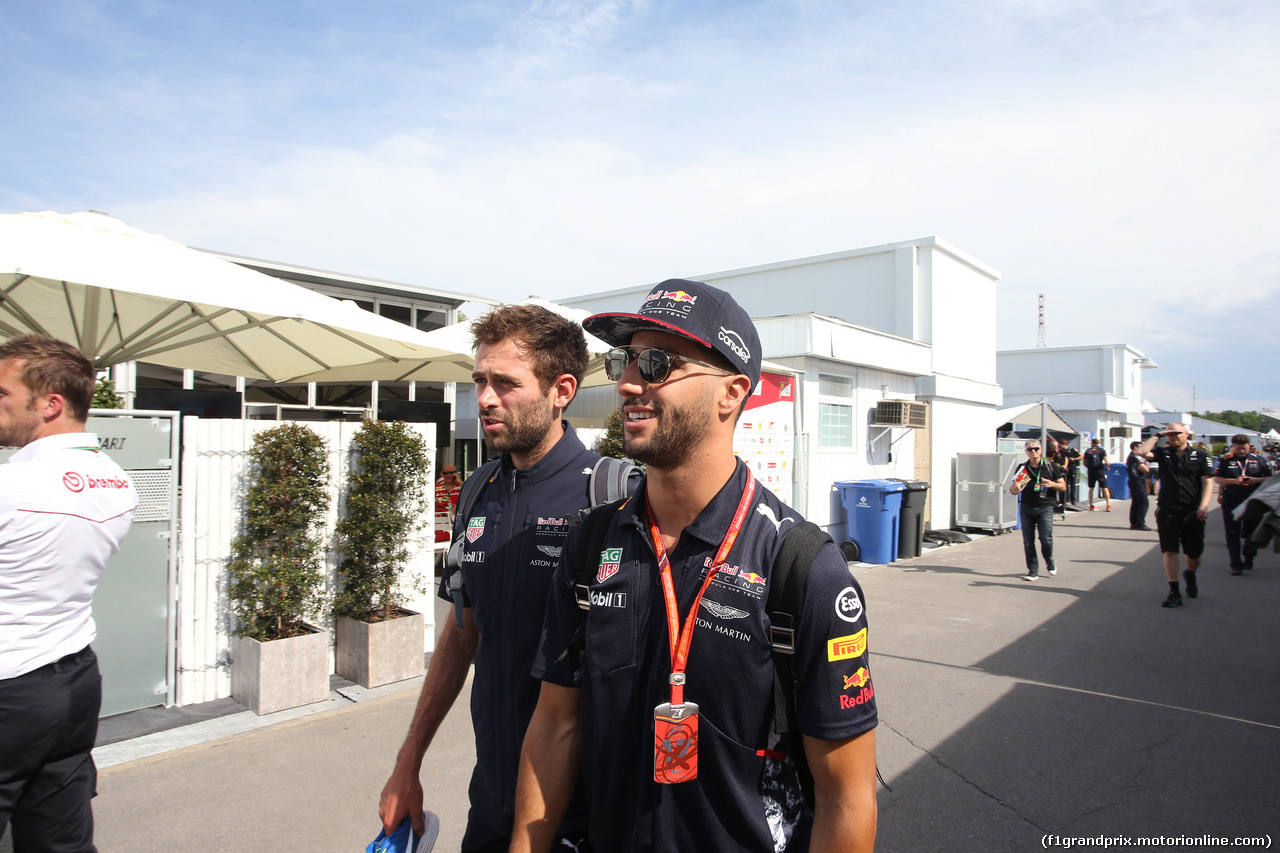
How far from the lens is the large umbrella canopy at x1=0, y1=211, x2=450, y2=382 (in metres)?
4.52

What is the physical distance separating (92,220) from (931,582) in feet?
32.6

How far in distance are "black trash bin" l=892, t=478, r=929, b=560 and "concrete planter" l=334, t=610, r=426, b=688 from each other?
8.67 metres

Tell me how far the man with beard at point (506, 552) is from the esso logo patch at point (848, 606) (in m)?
0.93

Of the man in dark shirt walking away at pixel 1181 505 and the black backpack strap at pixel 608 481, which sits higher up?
the black backpack strap at pixel 608 481

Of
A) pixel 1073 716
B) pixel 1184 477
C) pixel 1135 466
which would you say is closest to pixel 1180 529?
pixel 1184 477

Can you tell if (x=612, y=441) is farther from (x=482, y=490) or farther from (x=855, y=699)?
(x=855, y=699)

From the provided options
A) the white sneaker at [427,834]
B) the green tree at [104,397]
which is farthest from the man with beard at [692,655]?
the green tree at [104,397]

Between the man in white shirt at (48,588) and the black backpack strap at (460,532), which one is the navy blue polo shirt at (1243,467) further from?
the man in white shirt at (48,588)

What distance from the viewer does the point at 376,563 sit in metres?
5.84

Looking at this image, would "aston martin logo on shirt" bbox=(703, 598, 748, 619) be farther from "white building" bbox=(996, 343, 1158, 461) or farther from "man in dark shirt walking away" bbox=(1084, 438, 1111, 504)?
"white building" bbox=(996, 343, 1158, 461)

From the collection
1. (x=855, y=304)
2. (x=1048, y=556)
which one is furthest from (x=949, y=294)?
(x=1048, y=556)

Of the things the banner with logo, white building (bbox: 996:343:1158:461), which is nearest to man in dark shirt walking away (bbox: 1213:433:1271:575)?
the banner with logo

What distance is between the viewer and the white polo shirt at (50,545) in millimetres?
2289

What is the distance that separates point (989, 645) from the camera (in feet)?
23.4
